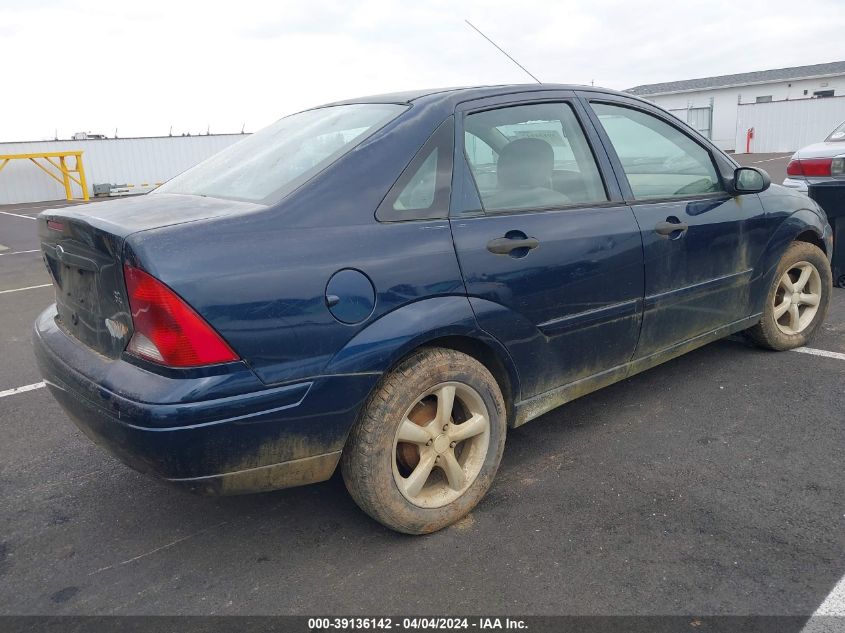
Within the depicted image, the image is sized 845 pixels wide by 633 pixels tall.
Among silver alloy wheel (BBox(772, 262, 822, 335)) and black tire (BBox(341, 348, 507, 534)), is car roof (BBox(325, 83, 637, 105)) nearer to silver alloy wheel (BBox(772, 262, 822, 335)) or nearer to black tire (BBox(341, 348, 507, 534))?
black tire (BBox(341, 348, 507, 534))

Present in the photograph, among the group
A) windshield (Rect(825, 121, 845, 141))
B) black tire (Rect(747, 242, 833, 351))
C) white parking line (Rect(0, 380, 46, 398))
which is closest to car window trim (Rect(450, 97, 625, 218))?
black tire (Rect(747, 242, 833, 351))

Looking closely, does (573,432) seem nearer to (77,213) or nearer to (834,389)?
(834,389)

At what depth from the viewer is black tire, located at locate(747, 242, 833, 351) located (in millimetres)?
4098

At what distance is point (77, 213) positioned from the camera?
247 cm

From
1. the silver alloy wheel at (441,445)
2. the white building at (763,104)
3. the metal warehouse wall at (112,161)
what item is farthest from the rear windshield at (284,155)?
the white building at (763,104)

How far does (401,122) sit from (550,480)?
1.62 m

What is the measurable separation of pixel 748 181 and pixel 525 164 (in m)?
1.47

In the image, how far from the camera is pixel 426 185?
2541 millimetres

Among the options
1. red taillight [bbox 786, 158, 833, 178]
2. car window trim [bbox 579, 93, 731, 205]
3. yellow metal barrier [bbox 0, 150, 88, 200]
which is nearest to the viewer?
car window trim [bbox 579, 93, 731, 205]

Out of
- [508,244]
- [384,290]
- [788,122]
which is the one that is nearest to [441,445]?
[384,290]

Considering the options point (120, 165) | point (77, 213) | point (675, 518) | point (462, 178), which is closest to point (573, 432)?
point (675, 518)

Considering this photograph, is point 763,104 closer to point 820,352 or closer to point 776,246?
point 820,352

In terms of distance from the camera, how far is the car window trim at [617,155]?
316 cm

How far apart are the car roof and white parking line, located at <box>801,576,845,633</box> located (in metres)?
2.18
